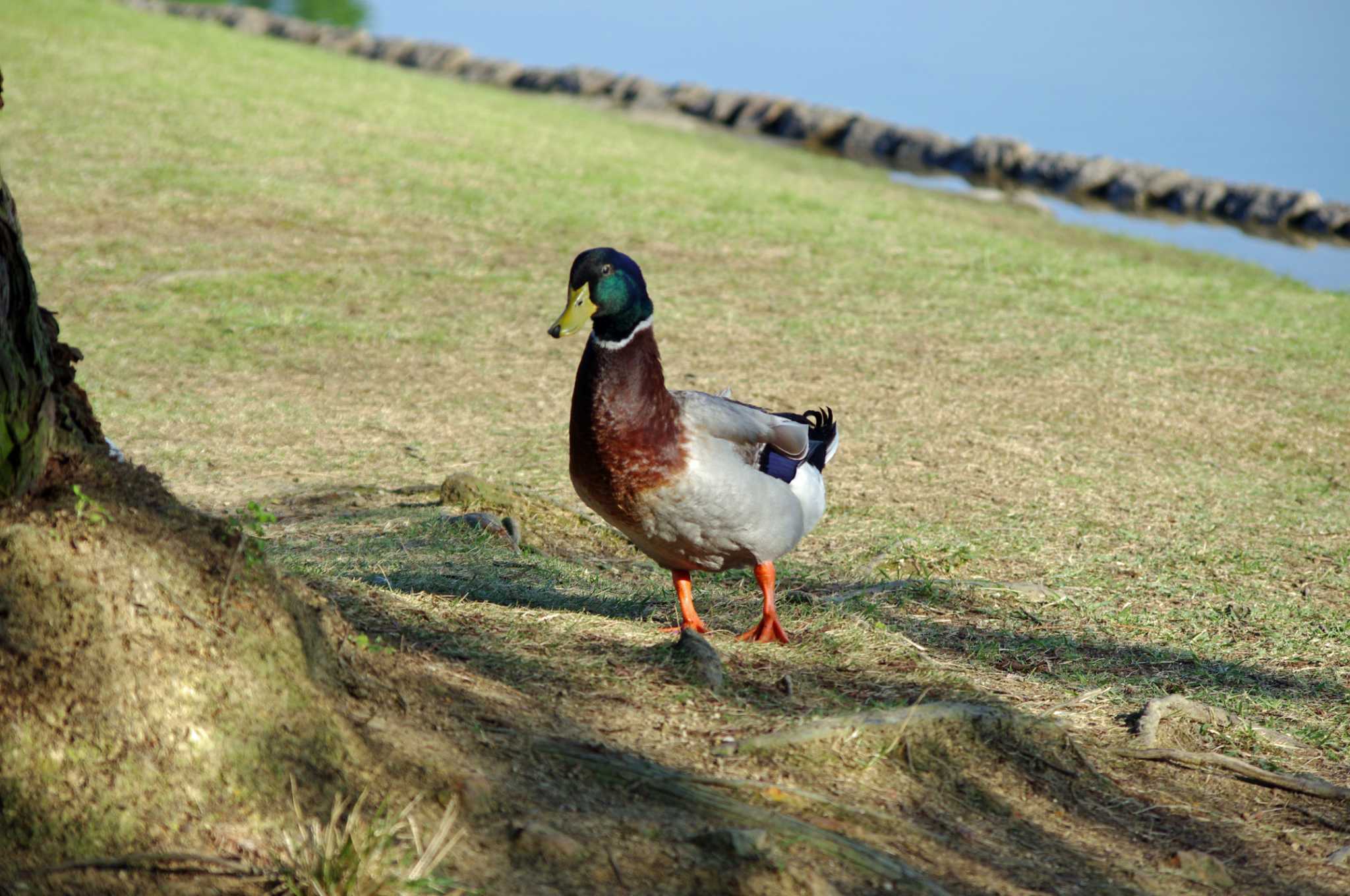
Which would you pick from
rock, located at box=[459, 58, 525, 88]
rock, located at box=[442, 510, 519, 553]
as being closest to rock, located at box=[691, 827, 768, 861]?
rock, located at box=[442, 510, 519, 553]

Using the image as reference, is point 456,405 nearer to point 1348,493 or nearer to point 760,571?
point 760,571

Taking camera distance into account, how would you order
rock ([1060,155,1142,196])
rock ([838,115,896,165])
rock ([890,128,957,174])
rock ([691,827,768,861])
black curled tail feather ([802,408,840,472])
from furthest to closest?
rock ([838,115,896,165]) < rock ([890,128,957,174]) < rock ([1060,155,1142,196]) < black curled tail feather ([802,408,840,472]) < rock ([691,827,768,861])

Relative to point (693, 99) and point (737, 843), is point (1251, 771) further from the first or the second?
point (693, 99)

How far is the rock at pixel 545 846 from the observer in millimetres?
2488

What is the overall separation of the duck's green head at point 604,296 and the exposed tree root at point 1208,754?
1.77 metres

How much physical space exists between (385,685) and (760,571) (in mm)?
1561

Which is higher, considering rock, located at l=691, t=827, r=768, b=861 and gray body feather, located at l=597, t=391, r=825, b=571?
gray body feather, located at l=597, t=391, r=825, b=571

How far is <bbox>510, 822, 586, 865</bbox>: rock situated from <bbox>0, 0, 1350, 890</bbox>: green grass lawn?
0.79 meters

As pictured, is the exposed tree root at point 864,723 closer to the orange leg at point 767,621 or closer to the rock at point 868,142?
the orange leg at point 767,621

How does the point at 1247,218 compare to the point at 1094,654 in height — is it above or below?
above

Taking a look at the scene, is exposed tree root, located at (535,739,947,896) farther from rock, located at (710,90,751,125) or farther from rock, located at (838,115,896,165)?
rock, located at (710,90,751,125)

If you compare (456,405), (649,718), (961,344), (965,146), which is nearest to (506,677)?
(649,718)

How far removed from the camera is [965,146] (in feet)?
63.9

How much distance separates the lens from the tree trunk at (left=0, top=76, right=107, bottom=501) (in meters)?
2.59
